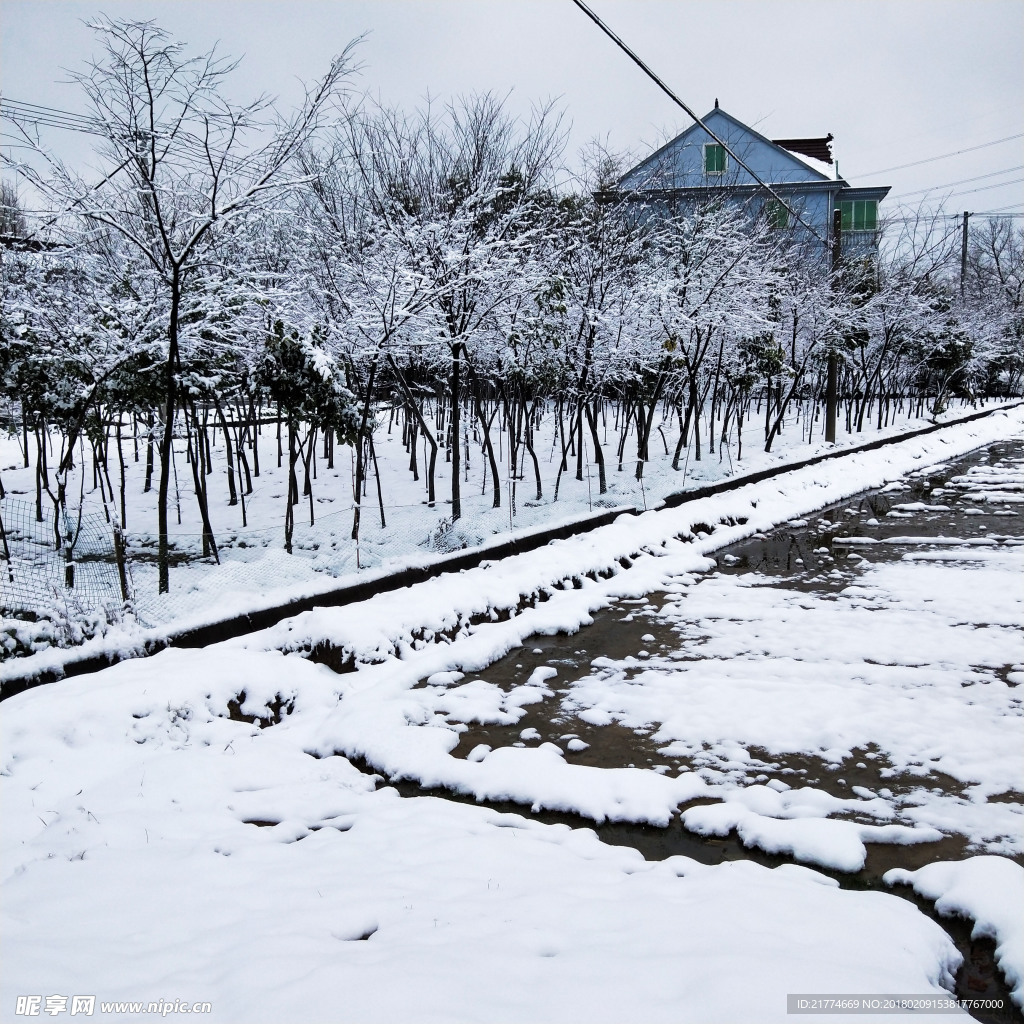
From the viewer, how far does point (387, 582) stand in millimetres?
7598

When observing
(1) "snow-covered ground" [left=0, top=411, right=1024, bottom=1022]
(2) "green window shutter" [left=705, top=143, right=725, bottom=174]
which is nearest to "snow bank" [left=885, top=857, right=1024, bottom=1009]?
(1) "snow-covered ground" [left=0, top=411, right=1024, bottom=1022]

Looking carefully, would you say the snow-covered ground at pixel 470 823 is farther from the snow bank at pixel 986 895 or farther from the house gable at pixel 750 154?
the house gable at pixel 750 154

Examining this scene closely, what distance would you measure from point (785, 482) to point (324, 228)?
9.65 metres

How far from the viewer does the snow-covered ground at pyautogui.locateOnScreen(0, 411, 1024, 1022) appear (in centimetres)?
246

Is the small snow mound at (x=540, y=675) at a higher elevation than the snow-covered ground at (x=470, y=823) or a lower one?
lower

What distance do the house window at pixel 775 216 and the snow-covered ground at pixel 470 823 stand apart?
1645 centimetres

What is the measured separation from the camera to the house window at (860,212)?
40156mm

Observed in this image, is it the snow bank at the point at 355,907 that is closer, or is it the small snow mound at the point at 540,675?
the snow bank at the point at 355,907

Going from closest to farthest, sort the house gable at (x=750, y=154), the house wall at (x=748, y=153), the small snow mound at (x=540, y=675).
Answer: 1. the small snow mound at (x=540, y=675)
2. the house gable at (x=750, y=154)
3. the house wall at (x=748, y=153)

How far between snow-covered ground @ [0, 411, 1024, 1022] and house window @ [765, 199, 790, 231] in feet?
54.0

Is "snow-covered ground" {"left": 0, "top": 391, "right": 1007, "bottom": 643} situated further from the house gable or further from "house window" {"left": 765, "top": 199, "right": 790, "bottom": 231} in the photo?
the house gable

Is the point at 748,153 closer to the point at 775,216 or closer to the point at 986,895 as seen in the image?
the point at 775,216

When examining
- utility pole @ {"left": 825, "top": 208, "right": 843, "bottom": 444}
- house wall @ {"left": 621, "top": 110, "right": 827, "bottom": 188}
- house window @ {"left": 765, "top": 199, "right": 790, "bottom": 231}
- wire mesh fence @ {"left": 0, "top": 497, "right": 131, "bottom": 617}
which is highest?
house wall @ {"left": 621, "top": 110, "right": 827, "bottom": 188}

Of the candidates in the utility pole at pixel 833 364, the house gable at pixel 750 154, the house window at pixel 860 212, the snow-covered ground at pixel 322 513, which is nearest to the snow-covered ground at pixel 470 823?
the snow-covered ground at pixel 322 513
